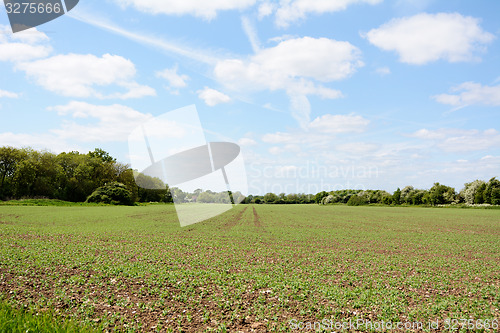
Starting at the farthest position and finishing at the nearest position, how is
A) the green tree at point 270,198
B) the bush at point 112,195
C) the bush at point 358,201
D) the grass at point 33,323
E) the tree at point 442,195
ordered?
1. the green tree at point 270,198
2. the bush at point 358,201
3. the tree at point 442,195
4. the bush at point 112,195
5. the grass at point 33,323

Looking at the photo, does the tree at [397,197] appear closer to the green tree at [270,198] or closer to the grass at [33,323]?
the green tree at [270,198]

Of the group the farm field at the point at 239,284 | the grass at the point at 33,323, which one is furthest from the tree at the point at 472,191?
the grass at the point at 33,323

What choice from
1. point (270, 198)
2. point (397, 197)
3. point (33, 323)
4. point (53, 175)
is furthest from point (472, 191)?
point (53, 175)

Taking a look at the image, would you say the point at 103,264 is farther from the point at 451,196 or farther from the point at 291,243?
the point at 451,196

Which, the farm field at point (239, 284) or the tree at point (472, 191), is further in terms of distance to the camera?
the tree at point (472, 191)

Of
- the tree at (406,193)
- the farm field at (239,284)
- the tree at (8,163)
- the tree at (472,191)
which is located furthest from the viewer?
the tree at (406,193)

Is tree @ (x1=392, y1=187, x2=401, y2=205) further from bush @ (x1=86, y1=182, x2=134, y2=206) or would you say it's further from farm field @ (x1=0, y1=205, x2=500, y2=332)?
farm field @ (x1=0, y1=205, x2=500, y2=332)

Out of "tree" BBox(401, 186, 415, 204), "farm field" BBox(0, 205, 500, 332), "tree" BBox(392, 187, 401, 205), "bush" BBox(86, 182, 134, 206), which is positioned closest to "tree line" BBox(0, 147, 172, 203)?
"bush" BBox(86, 182, 134, 206)

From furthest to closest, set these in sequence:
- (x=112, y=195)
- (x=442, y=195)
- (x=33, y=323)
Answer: (x=442, y=195) < (x=112, y=195) < (x=33, y=323)

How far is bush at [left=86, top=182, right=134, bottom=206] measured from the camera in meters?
73.8

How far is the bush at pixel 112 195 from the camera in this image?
73750 mm

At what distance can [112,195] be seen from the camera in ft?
248

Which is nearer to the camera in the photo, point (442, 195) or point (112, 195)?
point (112, 195)

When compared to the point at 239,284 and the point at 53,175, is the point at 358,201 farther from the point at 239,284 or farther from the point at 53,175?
the point at 239,284
